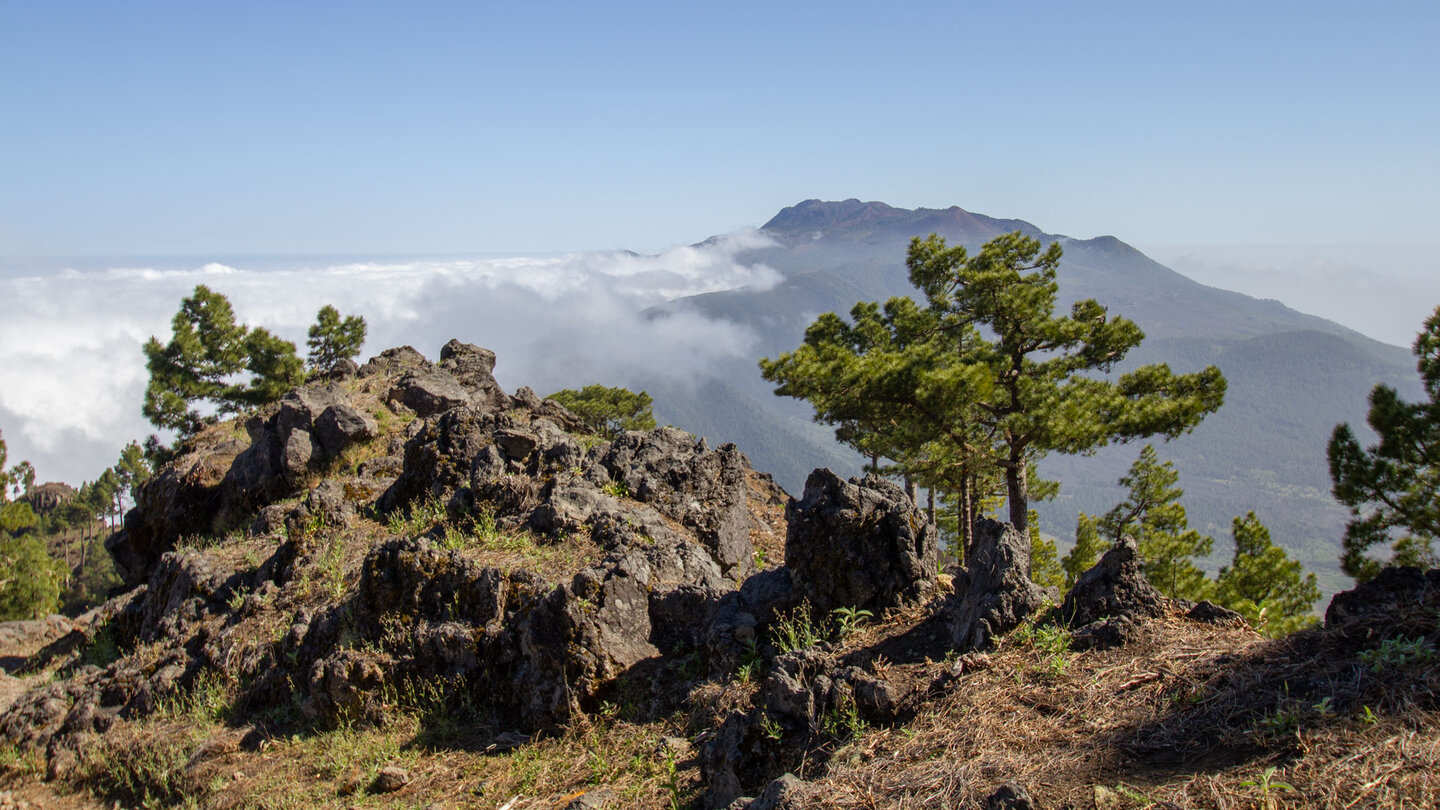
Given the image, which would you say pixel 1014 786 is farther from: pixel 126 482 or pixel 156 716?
pixel 126 482

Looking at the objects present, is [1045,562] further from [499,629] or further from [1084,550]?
[499,629]

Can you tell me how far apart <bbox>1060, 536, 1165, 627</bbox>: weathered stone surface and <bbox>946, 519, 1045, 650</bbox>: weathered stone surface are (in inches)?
10.5

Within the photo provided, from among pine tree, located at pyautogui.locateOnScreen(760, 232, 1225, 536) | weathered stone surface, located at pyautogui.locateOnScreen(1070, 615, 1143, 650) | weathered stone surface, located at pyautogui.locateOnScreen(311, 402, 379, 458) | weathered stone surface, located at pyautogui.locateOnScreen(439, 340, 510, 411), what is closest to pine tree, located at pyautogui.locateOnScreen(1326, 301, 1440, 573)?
pine tree, located at pyautogui.locateOnScreen(760, 232, 1225, 536)

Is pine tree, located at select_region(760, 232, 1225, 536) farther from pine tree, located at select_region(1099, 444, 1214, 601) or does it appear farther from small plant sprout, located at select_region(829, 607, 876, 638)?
small plant sprout, located at select_region(829, 607, 876, 638)

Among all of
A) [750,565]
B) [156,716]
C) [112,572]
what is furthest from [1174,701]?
[112,572]

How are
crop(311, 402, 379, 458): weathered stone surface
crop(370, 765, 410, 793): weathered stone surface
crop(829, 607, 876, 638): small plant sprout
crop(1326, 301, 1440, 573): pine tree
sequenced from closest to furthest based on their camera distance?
crop(370, 765, 410, 793): weathered stone surface → crop(829, 607, 876, 638): small plant sprout → crop(1326, 301, 1440, 573): pine tree → crop(311, 402, 379, 458): weathered stone surface

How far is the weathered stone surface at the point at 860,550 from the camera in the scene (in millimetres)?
7484

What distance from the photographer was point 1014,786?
4004 mm

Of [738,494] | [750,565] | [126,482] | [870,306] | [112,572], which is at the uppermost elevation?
[870,306]

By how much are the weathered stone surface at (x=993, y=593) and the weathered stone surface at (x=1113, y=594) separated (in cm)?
27

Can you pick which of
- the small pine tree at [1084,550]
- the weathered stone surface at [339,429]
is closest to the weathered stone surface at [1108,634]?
the weathered stone surface at [339,429]

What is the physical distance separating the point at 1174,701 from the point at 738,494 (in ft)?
28.8

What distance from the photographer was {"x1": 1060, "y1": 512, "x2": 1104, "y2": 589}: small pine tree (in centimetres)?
2535

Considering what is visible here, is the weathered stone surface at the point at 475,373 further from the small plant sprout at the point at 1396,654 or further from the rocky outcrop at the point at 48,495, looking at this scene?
the rocky outcrop at the point at 48,495
